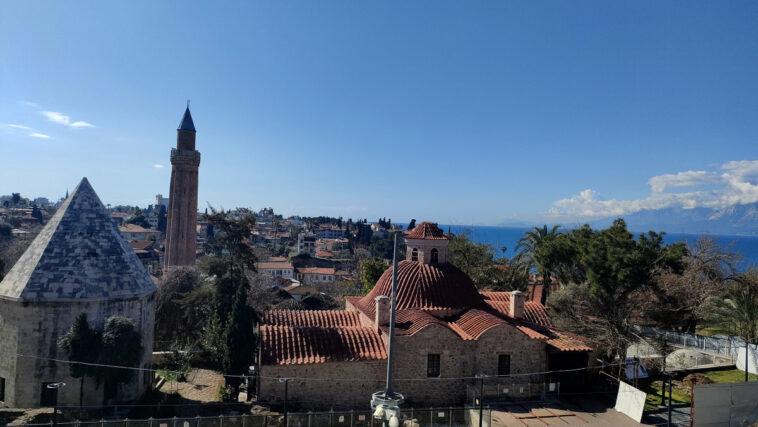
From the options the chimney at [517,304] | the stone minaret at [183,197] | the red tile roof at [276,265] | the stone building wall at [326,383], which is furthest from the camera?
the red tile roof at [276,265]

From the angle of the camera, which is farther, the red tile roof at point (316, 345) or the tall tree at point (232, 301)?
the tall tree at point (232, 301)

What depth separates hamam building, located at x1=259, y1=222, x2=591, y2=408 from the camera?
17.5m

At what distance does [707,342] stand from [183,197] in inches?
1794

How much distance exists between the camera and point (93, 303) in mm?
16531

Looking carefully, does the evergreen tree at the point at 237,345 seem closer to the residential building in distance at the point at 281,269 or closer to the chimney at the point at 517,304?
the chimney at the point at 517,304

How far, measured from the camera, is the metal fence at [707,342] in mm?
22656

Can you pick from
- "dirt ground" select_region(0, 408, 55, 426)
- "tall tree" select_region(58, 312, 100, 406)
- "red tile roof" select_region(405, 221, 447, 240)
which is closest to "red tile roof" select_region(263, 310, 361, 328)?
"red tile roof" select_region(405, 221, 447, 240)

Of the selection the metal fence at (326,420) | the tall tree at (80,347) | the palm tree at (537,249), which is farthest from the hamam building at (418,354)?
the palm tree at (537,249)

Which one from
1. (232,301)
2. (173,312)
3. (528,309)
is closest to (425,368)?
(528,309)

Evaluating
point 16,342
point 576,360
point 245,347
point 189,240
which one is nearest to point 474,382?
point 576,360

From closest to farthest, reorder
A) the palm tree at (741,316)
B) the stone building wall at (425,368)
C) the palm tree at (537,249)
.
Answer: the stone building wall at (425,368) < the palm tree at (741,316) < the palm tree at (537,249)

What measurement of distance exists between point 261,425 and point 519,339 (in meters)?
11.1

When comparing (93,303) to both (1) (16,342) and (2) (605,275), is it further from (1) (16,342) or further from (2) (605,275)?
(2) (605,275)

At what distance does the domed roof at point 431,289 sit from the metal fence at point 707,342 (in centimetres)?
1150
